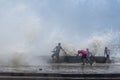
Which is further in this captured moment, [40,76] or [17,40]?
[17,40]

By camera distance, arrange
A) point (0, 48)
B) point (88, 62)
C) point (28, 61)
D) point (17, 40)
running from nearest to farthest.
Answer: point (88, 62) → point (28, 61) → point (0, 48) → point (17, 40)

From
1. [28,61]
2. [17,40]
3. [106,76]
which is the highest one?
[17,40]

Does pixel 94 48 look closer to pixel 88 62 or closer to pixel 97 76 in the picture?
pixel 88 62

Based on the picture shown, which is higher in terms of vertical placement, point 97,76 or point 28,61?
point 28,61

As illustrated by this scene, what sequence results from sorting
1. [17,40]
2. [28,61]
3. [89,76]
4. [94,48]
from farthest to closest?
1. [94,48]
2. [17,40]
3. [28,61]
4. [89,76]

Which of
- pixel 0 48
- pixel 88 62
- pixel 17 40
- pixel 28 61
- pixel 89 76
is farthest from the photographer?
pixel 17 40

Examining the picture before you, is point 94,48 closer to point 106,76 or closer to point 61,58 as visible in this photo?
point 61,58

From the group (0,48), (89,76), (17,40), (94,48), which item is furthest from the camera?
(94,48)

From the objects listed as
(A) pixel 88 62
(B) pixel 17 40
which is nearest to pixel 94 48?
(B) pixel 17 40

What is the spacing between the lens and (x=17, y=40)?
116 feet

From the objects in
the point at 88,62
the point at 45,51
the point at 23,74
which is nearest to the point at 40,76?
the point at 23,74

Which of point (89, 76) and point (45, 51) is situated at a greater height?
point (45, 51)

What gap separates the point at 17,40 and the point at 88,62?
15.0 meters

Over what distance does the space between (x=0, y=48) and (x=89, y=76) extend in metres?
17.4
